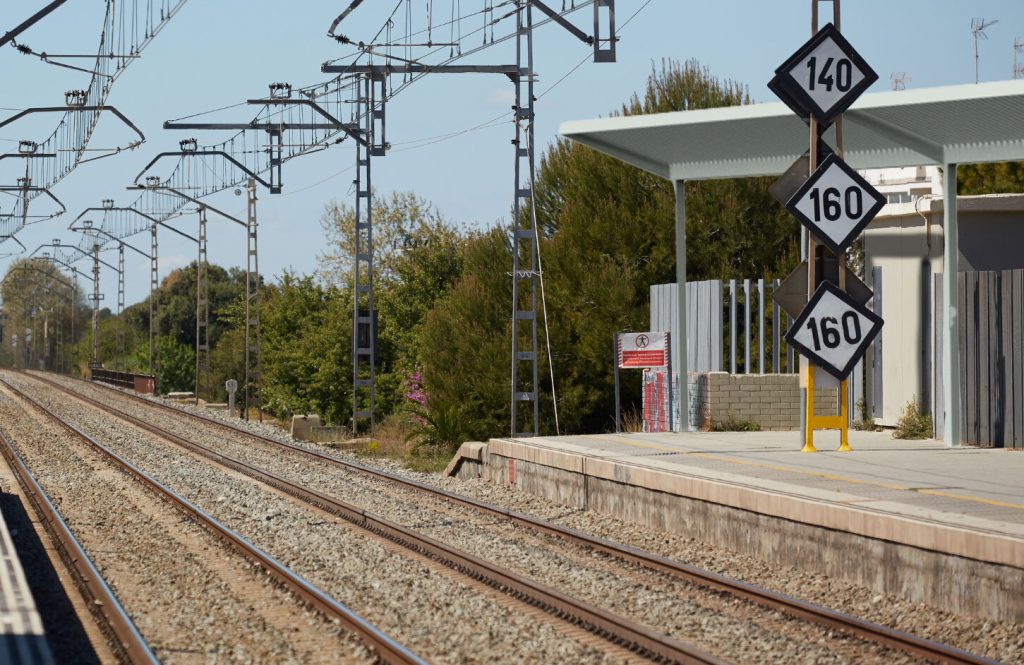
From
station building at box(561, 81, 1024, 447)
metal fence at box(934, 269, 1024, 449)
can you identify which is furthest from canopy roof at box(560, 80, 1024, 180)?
metal fence at box(934, 269, 1024, 449)

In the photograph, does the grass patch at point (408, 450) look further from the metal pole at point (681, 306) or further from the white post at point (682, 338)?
the metal pole at point (681, 306)

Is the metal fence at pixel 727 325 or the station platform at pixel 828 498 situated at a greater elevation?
the metal fence at pixel 727 325

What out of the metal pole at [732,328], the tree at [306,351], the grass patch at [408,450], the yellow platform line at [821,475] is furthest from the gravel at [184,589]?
the tree at [306,351]

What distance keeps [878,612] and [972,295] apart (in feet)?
28.7

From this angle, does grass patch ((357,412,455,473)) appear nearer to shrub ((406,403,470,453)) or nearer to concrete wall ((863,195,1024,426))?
shrub ((406,403,470,453))

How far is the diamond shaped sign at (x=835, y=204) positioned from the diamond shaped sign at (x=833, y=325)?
0.93 meters

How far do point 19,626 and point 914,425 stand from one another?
47.6ft

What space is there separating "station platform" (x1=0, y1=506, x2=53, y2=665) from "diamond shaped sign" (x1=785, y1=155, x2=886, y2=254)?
29.3 ft

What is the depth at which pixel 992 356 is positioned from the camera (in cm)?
1719

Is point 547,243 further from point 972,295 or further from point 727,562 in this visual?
point 727,562

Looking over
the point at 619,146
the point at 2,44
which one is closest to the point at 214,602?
the point at 2,44

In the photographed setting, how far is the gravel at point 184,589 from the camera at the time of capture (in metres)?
9.37

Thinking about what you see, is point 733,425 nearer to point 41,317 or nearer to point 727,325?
point 727,325

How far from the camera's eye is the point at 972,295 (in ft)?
57.9
